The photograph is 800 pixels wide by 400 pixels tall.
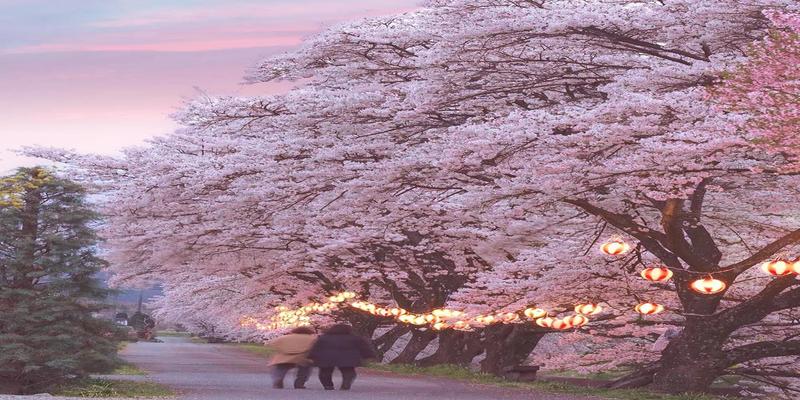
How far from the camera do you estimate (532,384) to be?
2286 cm

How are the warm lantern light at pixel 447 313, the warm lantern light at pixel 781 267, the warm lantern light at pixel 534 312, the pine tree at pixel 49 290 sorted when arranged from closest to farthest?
the warm lantern light at pixel 781 267
the pine tree at pixel 49 290
the warm lantern light at pixel 534 312
the warm lantern light at pixel 447 313

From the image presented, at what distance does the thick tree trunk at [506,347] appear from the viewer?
27.0 m

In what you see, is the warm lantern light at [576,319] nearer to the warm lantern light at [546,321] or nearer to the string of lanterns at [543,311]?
the string of lanterns at [543,311]

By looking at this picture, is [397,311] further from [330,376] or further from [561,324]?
[330,376]

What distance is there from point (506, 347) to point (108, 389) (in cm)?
1330

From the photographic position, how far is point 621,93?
50.9 feet

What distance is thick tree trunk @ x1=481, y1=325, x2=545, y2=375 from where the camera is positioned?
26969 mm

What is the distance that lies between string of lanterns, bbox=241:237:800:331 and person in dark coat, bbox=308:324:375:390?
4.91 metres

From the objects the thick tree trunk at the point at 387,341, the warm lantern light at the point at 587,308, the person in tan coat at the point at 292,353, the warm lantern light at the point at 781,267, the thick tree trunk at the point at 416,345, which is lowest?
the thick tree trunk at the point at 387,341

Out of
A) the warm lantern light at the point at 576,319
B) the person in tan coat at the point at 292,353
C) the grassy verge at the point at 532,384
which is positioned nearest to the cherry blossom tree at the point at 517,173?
the warm lantern light at the point at 576,319

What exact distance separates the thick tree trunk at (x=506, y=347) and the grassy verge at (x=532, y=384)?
588mm

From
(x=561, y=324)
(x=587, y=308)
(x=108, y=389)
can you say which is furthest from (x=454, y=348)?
(x=108, y=389)

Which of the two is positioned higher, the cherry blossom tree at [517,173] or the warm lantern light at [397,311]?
the cherry blossom tree at [517,173]

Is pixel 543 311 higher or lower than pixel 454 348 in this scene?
higher
